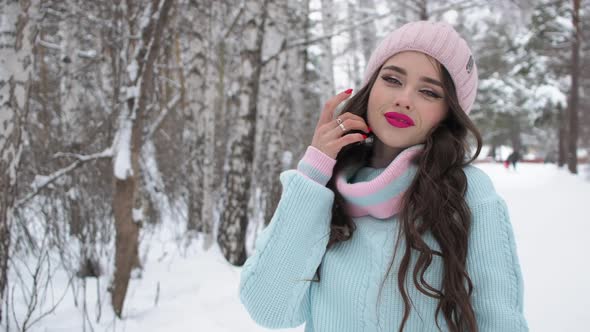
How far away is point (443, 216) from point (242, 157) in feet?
11.5

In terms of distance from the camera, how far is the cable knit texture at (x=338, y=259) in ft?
3.60

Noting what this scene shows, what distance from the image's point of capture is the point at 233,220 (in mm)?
4422

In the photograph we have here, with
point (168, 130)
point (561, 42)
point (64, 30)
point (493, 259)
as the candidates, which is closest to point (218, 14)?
point (64, 30)

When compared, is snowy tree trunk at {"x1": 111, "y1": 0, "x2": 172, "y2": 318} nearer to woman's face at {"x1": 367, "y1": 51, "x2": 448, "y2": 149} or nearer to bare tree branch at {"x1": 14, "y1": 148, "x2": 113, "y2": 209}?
bare tree branch at {"x1": 14, "y1": 148, "x2": 113, "y2": 209}

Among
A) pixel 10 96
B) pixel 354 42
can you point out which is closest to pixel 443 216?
pixel 10 96

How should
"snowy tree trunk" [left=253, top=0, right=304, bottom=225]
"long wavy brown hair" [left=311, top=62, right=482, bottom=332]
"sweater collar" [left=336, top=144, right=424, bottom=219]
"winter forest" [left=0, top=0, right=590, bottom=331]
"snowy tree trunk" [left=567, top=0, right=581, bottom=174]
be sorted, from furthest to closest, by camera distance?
"snowy tree trunk" [left=567, top=0, right=581, bottom=174], "snowy tree trunk" [left=253, top=0, right=304, bottom=225], "winter forest" [left=0, top=0, right=590, bottom=331], "sweater collar" [left=336, top=144, right=424, bottom=219], "long wavy brown hair" [left=311, top=62, right=482, bottom=332]

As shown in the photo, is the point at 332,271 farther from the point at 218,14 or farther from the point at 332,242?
the point at 218,14

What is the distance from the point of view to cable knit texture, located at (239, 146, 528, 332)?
1.10 metres

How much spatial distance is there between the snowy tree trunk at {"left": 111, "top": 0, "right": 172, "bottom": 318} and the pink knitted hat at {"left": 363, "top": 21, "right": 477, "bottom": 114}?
188cm

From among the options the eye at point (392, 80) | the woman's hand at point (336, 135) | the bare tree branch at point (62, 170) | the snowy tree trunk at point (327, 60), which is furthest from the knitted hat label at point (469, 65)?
the snowy tree trunk at point (327, 60)

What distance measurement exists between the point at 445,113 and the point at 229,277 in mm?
3099

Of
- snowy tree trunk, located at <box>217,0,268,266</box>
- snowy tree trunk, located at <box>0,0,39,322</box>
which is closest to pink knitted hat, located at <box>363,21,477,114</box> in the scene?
snowy tree trunk, located at <box>0,0,39,322</box>

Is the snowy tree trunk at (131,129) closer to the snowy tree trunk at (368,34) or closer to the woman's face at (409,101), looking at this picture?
the woman's face at (409,101)

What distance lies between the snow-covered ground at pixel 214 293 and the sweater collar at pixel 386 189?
1833 millimetres
